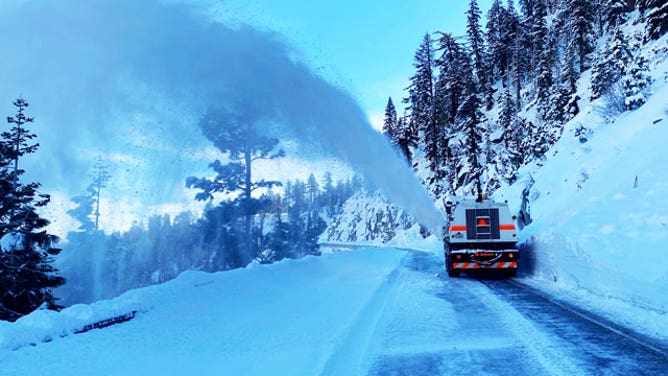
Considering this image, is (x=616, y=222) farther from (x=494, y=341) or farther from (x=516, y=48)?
(x=516, y=48)

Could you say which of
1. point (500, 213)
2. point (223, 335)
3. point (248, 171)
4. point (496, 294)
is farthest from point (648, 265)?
point (248, 171)

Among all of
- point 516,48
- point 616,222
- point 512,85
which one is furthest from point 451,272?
point 512,85

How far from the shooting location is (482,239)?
1389 centimetres

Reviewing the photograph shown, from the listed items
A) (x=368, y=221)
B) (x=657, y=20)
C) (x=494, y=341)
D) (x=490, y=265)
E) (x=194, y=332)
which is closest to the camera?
(x=494, y=341)

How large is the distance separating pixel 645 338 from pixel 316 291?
612 centimetres

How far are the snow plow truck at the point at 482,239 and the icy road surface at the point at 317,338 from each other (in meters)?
4.30

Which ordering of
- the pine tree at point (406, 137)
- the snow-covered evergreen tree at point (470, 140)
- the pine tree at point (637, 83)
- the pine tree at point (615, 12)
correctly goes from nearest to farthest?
the pine tree at point (637, 83) → the snow-covered evergreen tree at point (470, 140) → the pine tree at point (615, 12) → the pine tree at point (406, 137)

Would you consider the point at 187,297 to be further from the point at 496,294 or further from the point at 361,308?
the point at 496,294

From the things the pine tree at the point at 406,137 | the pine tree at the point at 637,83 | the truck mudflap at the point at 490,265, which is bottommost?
the truck mudflap at the point at 490,265

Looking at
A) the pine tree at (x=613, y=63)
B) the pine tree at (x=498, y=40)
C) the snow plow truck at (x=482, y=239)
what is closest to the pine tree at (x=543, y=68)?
the pine tree at (x=498, y=40)

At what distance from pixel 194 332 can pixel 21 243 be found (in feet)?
47.8

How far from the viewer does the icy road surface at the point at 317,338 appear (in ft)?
14.9

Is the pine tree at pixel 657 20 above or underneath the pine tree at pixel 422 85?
underneath

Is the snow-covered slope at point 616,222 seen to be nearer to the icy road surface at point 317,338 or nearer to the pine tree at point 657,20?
the icy road surface at point 317,338
